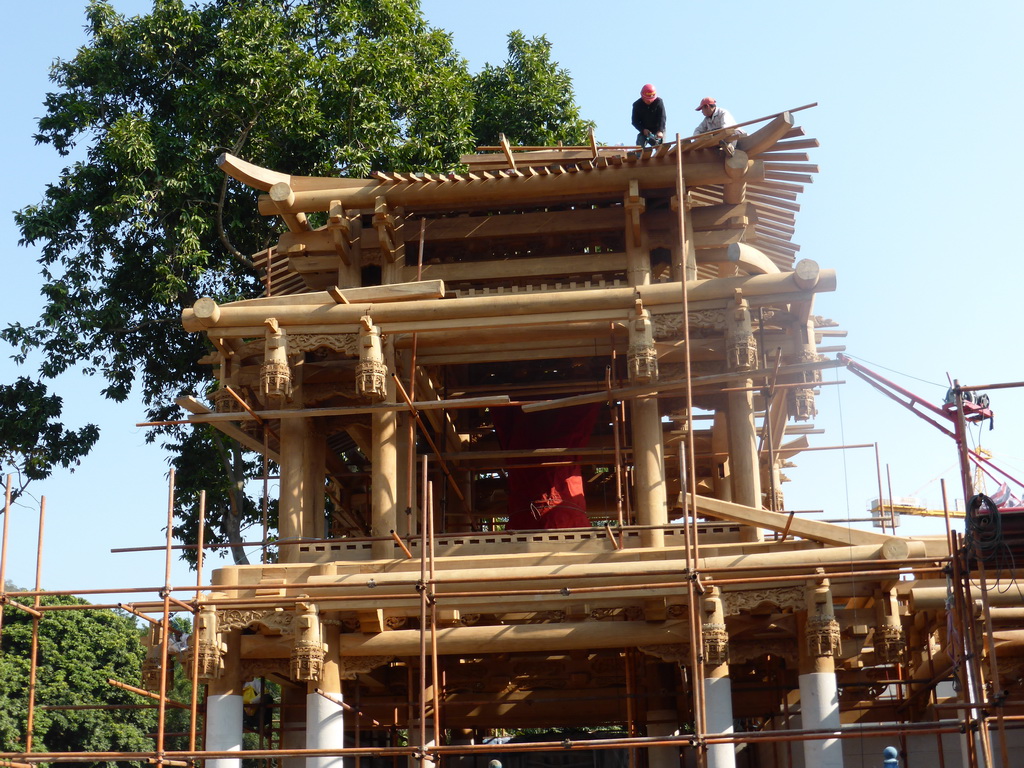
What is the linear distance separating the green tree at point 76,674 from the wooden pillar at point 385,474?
19960mm

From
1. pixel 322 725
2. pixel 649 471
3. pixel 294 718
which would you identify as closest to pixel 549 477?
pixel 649 471

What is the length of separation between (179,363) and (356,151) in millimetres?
5258

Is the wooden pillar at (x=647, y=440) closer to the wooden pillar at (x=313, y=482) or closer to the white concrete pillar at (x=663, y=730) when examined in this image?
the white concrete pillar at (x=663, y=730)

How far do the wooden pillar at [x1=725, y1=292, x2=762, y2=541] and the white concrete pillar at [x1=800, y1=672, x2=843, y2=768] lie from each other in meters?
1.82

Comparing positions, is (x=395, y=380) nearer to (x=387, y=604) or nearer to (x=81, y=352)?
(x=387, y=604)

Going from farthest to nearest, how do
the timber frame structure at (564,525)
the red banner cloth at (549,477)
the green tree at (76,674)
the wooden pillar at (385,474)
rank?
the green tree at (76,674)
the red banner cloth at (549,477)
the wooden pillar at (385,474)
the timber frame structure at (564,525)

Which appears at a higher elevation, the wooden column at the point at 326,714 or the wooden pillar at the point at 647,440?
the wooden pillar at the point at 647,440

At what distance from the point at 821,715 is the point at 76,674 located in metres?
25.9

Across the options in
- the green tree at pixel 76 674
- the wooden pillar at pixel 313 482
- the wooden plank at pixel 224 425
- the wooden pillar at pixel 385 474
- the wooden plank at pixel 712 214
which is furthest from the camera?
the green tree at pixel 76 674

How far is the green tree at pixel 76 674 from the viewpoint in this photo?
1316 inches

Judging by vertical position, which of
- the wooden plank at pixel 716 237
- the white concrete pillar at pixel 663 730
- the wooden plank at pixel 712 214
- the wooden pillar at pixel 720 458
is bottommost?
the white concrete pillar at pixel 663 730

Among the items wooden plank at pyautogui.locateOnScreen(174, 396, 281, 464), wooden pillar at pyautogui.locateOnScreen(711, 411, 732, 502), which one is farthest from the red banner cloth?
wooden pillar at pyautogui.locateOnScreen(711, 411, 732, 502)

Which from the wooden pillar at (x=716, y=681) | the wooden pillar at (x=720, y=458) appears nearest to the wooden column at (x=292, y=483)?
the wooden pillar at (x=716, y=681)

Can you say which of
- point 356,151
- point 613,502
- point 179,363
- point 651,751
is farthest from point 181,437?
point 651,751
